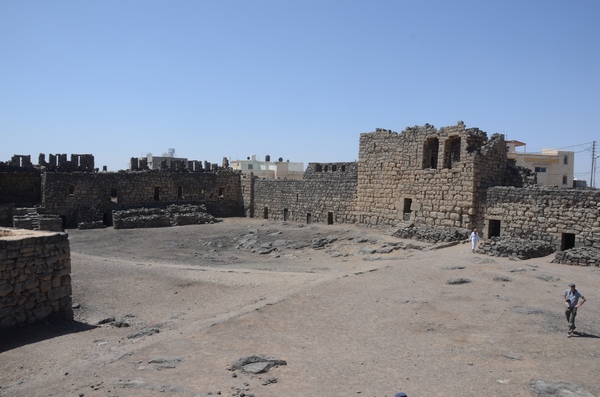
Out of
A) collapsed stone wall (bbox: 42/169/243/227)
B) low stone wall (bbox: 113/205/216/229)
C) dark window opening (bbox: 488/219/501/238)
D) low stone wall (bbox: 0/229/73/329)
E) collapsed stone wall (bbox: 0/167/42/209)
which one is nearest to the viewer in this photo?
low stone wall (bbox: 0/229/73/329)

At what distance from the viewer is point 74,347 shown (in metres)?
10.2

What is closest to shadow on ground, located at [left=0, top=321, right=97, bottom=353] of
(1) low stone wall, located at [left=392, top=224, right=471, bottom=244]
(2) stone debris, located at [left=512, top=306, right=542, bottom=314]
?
(2) stone debris, located at [left=512, top=306, right=542, bottom=314]

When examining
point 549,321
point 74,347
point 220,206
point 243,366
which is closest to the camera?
point 243,366

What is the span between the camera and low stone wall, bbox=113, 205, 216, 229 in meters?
32.8

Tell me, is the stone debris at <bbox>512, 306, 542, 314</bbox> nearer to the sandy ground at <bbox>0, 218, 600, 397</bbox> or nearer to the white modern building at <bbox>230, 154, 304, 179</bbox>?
the sandy ground at <bbox>0, 218, 600, 397</bbox>

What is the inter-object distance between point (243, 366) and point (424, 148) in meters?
18.4

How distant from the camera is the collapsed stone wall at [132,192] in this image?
33406 mm

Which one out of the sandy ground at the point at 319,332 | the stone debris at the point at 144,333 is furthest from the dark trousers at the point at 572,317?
the stone debris at the point at 144,333

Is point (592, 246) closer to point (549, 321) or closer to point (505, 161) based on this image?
point (505, 161)

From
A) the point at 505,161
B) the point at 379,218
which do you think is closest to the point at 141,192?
the point at 379,218

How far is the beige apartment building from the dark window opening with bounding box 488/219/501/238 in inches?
1082

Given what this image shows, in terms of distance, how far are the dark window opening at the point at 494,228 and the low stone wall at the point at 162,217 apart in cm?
1900

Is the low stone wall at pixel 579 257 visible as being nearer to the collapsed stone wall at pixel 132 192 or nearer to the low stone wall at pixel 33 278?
the low stone wall at pixel 33 278

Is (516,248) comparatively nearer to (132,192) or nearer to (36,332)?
(36,332)
